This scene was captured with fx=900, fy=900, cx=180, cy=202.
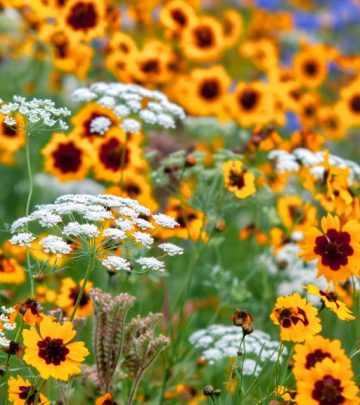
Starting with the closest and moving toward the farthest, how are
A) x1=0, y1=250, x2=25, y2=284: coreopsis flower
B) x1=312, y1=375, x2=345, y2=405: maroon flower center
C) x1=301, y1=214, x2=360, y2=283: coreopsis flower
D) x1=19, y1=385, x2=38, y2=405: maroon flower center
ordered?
x1=312, y1=375, x2=345, y2=405: maroon flower center → x1=19, y1=385, x2=38, y2=405: maroon flower center → x1=301, y1=214, x2=360, y2=283: coreopsis flower → x1=0, y1=250, x2=25, y2=284: coreopsis flower

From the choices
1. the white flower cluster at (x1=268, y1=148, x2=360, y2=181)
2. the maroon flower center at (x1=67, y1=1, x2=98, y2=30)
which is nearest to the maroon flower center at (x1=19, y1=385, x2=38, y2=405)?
the white flower cluster at (x1=268, y1=148, x2=360, y2=181)

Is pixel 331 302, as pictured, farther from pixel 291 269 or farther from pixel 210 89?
pixel 210 89

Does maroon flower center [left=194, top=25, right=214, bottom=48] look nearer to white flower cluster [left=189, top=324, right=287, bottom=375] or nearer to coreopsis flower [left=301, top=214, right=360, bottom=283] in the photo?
white flower cluster [left=189, top=324, right=287, bottom=375]

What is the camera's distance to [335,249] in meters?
3.02

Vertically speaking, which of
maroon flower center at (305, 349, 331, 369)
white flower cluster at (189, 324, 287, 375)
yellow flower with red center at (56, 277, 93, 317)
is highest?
yellow flower with red center at (56, 277, 93, 317)

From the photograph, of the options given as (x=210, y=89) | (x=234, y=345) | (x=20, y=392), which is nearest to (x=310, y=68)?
(x=210, y=89)

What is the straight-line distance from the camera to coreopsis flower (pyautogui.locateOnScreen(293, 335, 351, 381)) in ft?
8.16

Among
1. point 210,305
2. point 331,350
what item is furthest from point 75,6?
point 331,350

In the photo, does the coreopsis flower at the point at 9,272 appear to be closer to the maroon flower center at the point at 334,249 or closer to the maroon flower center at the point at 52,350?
the maroon flower center at the point at 52,350

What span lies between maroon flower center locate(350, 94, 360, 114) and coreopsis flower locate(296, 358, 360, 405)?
4.45 m

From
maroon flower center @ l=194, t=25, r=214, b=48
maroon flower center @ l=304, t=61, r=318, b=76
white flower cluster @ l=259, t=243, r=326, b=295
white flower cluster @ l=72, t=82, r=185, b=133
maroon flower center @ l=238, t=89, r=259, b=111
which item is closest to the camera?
white flower cluster @ l=72, t=82, r=185, b=133

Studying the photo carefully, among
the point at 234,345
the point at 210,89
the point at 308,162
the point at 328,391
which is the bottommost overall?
the point at 328,391

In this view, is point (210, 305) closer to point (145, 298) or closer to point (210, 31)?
point (145, 298)

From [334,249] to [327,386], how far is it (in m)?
0.72
